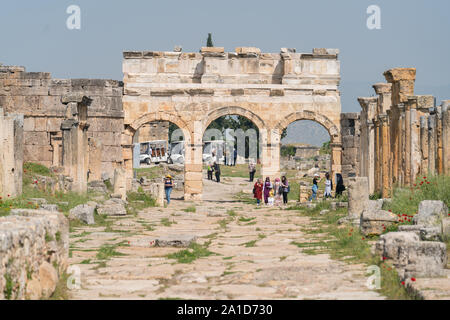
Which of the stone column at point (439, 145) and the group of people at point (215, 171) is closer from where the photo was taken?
the stone column at point (439, 145)

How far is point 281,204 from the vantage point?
24062 mm

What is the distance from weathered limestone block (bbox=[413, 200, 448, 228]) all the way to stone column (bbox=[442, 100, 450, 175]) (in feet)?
10.4

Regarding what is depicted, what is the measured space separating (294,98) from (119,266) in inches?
703

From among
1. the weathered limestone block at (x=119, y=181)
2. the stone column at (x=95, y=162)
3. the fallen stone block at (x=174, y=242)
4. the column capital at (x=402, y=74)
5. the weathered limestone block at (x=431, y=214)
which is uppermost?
the column capital at (x=402, y=74)

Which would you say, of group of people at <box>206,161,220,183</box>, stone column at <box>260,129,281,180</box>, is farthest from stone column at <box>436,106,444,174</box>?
group of people at <box>206,161,220,183</box>

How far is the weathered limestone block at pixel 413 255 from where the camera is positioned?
8.03m

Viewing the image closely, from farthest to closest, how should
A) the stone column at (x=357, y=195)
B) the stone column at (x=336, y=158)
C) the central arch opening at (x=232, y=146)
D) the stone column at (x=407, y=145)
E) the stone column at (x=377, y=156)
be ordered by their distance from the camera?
1. the central arch opening at (x=232, y=146)
2. the stone column at (x=336, y=158)
3. the stone column at (x=377, y=156)
4. the stone column at (x=407, y=145)
5. the stone column at (x=357, y=195)

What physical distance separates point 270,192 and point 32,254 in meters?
17.4

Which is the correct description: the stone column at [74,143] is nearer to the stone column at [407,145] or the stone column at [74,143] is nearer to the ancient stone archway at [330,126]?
the stone column at [407,145]

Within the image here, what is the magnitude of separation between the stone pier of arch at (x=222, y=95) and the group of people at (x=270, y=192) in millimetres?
1921

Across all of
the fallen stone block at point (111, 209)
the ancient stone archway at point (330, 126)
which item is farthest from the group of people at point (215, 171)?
the fallen stone block at point (111, 209)

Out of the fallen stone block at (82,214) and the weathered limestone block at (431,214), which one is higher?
the weathered limestone block at (431,214)

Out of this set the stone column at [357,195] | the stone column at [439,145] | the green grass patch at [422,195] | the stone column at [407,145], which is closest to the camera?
the green grass patch at [422,195]
